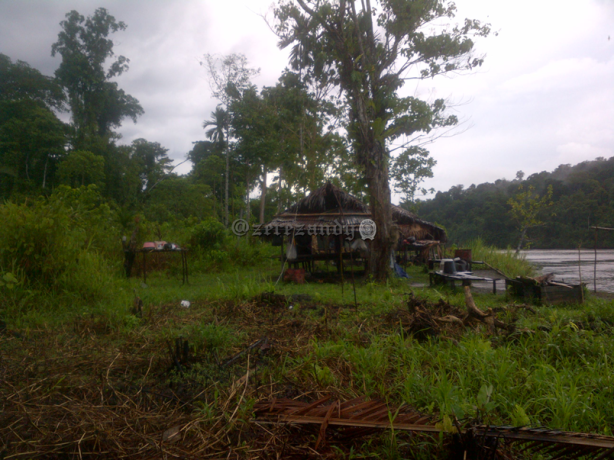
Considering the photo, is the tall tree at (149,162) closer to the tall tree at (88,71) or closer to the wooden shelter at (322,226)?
the tall tree at (88,71)

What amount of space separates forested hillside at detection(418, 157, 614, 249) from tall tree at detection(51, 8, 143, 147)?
23.6 metres

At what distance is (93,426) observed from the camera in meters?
2.04

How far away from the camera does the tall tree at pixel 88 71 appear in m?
24.0

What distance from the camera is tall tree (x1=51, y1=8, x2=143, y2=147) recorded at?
2397 cm

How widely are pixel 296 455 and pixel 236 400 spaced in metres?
0.64

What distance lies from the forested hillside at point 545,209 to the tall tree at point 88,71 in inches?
928

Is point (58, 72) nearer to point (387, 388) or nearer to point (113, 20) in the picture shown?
point (113, 20)

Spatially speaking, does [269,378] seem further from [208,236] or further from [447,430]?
[208,236]

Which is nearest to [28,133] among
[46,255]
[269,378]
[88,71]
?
[88,71]

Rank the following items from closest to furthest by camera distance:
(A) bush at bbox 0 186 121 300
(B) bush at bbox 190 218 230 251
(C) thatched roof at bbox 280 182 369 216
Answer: (A) bush at bbox 0 186 121 300 → (C) thatched roof at bbox 280 182 369 216 → (B) bush at bbox 190 218 230 251

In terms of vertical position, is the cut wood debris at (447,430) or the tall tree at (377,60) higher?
the tall tree at (377,60)

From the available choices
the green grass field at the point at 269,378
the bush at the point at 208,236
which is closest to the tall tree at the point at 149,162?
the bush at the point at 208,236

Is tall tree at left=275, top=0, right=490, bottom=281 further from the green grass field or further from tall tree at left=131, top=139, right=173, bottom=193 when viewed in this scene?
tall tree at left=131, top=139, right=173, bottom=193

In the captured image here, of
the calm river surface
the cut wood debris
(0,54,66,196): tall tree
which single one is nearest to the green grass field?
the cut wood debris
